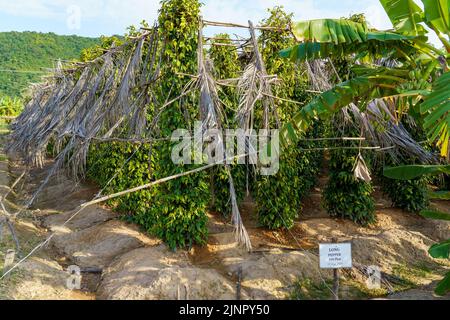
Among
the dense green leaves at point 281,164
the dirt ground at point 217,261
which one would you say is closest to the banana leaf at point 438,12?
the dense green leaves at point 281,164

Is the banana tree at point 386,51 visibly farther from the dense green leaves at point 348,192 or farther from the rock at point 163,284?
the dense green leaves at point 348,192

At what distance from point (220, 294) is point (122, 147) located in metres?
5.12

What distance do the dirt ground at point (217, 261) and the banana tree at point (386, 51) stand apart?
226 cm

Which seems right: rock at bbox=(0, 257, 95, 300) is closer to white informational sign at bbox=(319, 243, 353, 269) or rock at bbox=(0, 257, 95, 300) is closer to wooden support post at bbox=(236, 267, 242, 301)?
wooden support post at bbox=(236, 267, 242, 301)

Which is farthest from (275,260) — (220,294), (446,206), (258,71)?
(446,206)

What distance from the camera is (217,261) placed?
7.65 meters

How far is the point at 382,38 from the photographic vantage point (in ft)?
17.8

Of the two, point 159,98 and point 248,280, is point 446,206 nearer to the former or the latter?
point 248,280

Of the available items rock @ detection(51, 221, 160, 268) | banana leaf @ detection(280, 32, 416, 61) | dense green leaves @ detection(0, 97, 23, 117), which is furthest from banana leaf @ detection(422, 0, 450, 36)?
dense green leaves @ detection(0, 97, 23, 117)

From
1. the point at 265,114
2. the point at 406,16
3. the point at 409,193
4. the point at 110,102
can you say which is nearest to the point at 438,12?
the point at 406,16

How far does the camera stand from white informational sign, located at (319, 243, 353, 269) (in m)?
5.68

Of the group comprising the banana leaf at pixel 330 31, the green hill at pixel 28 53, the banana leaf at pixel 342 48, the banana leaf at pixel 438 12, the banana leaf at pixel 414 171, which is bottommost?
the banana leaf at pixel 414 171

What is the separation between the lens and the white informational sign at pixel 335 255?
5.68 meters

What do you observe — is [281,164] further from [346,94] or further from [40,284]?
[40,284]
